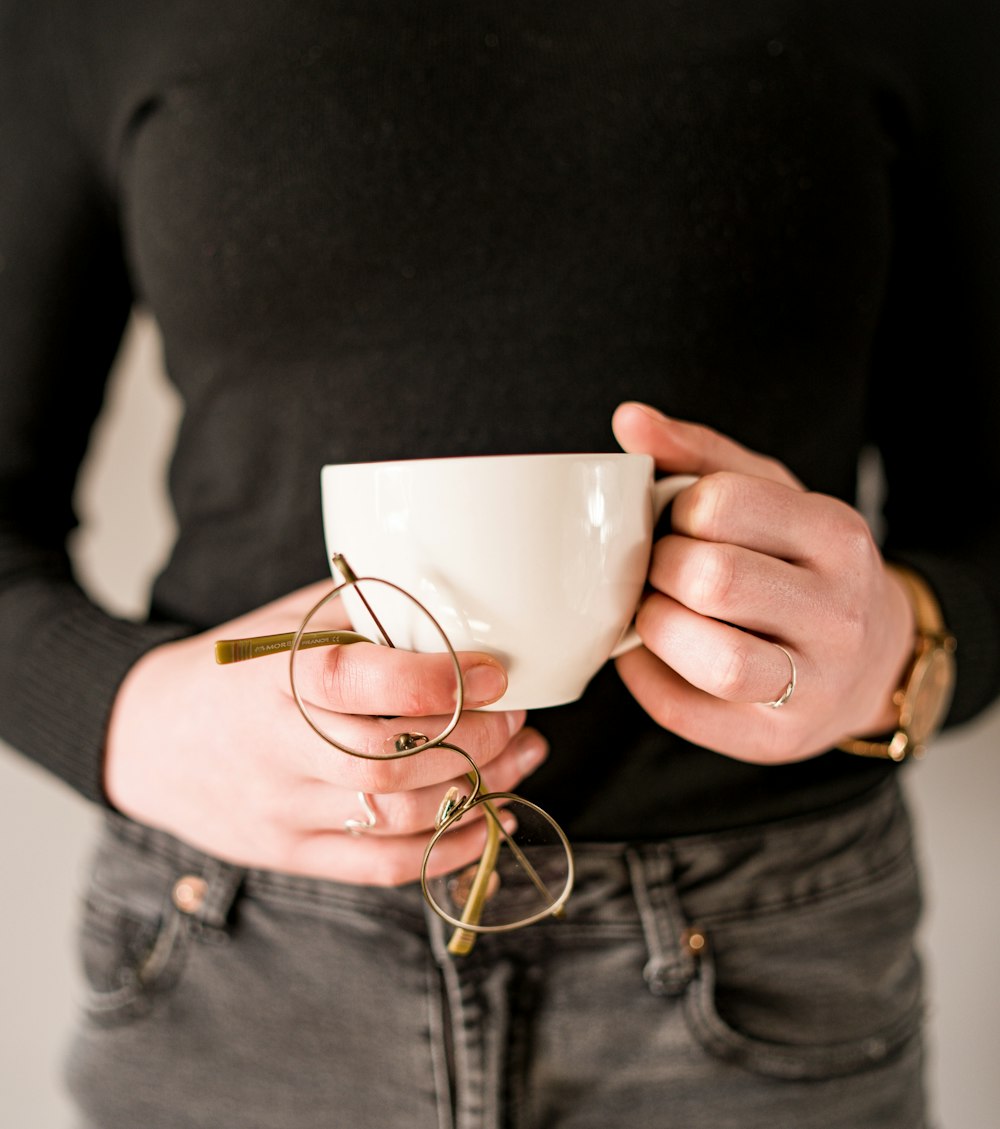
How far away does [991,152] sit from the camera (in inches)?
23.2

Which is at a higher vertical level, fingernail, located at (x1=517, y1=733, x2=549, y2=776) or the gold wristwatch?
fingernail, located at (x1=517, y1=733, x2=549, y2=776)

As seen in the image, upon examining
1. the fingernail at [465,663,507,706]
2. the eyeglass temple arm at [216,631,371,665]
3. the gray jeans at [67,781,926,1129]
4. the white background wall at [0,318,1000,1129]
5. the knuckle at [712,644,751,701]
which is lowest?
the white background wall at [0,318,1000,1129]

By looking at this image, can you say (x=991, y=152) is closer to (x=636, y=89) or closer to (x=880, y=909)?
(x=636, y=89)

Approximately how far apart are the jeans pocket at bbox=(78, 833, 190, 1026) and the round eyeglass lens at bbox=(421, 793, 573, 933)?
21 cm

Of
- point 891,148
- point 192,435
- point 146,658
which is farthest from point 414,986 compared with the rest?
point 891,148

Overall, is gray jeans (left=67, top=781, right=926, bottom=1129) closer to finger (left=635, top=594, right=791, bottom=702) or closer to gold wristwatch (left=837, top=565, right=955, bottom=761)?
gold wristwatch (left=837, top=565, right=955, bottom=761)

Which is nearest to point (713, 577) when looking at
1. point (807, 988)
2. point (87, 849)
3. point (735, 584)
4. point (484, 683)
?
point (735, 584)

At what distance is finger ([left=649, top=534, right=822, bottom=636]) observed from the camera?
0.36 meters

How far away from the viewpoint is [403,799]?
0.41 m

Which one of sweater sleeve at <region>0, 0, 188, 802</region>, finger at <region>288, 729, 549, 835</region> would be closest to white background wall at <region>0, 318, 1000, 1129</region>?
sweater sleeve at <region>0, 0, 188, 802</region>

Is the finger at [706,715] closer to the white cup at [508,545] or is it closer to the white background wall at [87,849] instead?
the white cup at [508,545]

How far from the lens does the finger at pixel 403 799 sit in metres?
0.42

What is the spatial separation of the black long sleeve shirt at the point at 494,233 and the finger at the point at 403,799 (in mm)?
91

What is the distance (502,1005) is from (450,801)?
7.8 inches
